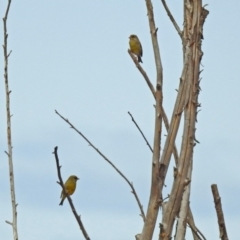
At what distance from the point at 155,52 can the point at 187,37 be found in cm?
12

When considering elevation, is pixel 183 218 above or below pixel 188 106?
below

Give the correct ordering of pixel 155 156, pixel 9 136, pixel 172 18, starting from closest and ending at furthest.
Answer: pixel 155 156 < pixel 172 18 < pixel 9 136

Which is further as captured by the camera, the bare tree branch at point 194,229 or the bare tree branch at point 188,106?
the bare tree branch at point 194,229

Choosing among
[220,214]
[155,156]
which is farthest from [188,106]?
[220,214]

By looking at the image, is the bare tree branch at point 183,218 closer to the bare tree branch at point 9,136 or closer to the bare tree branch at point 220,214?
the bare tree branch at point 220,214

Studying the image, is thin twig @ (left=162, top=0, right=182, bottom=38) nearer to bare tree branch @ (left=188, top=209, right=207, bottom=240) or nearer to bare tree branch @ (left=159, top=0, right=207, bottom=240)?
bare tree branch @ (left=159, top=0, right=207, bottom=240)

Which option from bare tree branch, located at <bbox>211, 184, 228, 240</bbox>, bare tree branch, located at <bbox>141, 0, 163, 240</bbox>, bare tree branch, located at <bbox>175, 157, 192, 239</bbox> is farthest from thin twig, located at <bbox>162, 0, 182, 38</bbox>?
bare tree branch, located at <bbox>211, 184, 228, 240</bbox>

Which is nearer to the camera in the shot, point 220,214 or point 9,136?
point 220,214

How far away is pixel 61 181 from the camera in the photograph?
1.84 m

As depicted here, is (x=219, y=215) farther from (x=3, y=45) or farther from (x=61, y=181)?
(x=3, y=45)

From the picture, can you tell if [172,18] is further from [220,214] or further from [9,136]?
[220,214]

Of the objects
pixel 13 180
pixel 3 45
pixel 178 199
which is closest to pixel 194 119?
pixel 178 199

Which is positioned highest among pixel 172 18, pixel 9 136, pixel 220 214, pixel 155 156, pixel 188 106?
pixel 172 18

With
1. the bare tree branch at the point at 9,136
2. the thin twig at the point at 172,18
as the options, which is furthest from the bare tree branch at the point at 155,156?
the bare tree branch at the point at 9,136
